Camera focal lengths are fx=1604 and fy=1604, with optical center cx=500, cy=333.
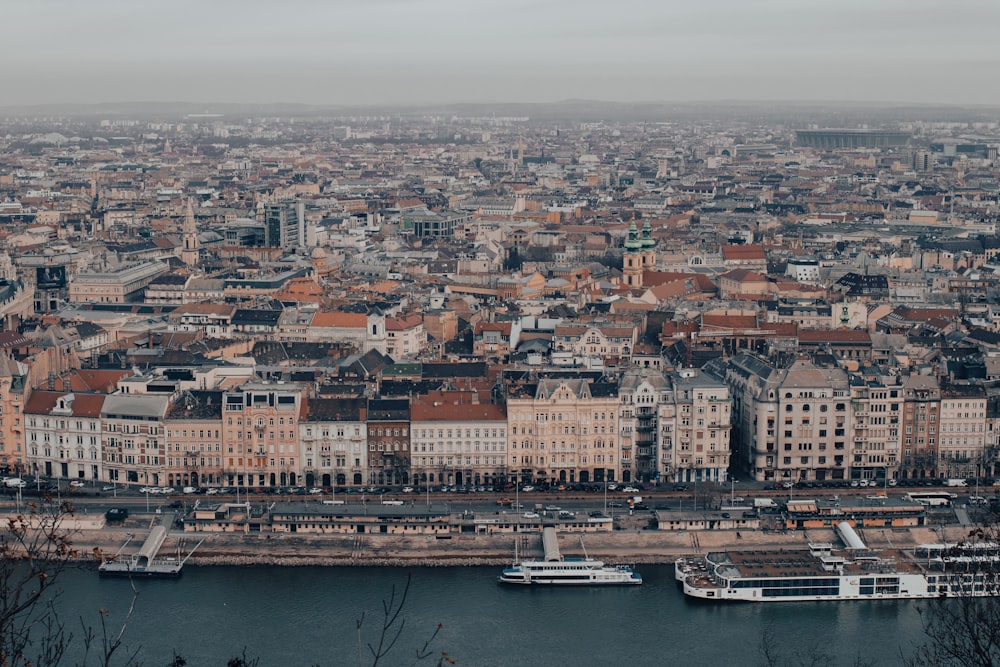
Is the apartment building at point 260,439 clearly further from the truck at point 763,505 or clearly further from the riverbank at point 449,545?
the truck at point 763,505

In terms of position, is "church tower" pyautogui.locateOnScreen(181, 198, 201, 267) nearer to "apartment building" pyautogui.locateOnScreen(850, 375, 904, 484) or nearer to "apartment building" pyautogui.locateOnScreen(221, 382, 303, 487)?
"apartment building" pyautogui.locateOnScreen(221, 382, 303, 487)

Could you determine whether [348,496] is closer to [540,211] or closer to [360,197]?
[540,211]

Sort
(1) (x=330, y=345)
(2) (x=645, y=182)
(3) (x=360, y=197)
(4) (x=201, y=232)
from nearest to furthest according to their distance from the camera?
(1) (x=330, y=345), (4) (x=201, y=232), (3) (x=360, y=197), (2) (x=645, y=182)

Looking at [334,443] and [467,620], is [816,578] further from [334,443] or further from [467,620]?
[334,443]

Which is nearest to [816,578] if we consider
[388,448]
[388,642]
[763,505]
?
[763,505]

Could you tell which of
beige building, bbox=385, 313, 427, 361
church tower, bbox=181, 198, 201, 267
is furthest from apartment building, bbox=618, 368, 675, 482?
church tower, bbox=181, 198, 201, 267

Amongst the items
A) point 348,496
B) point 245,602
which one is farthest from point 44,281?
point 245,602
